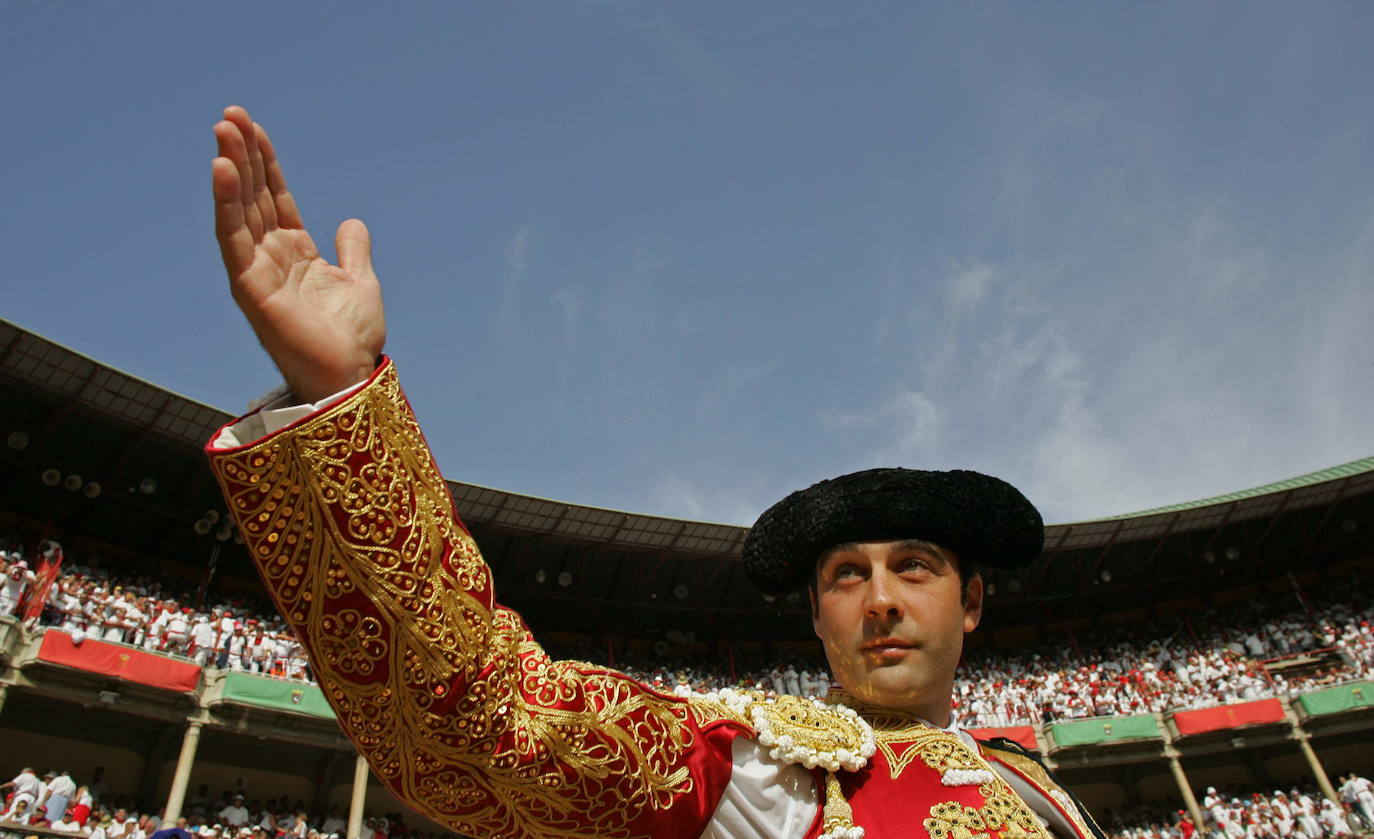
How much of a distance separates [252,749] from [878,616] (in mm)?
16829

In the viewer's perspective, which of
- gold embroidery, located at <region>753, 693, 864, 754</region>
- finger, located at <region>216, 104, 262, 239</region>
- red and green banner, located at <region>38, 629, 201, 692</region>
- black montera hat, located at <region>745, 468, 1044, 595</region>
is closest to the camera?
finger, located at <region>216, 104, 262, 239</region>

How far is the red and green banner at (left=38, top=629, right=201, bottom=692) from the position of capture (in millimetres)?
11938

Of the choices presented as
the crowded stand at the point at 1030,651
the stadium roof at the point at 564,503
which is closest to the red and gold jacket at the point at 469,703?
the crowded stand at the point at 1030,651

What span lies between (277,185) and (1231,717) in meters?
20.3

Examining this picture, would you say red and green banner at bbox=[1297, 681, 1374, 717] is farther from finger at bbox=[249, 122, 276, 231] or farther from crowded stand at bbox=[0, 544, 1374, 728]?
finger at bbox=[249, 122, 276, 231]

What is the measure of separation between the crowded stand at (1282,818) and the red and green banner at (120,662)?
15.7 metres

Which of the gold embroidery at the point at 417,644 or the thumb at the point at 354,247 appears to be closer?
the gold embroidery at the point at 417,644

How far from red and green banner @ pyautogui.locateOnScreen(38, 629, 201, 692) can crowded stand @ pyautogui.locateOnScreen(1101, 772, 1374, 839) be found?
15.7 metres

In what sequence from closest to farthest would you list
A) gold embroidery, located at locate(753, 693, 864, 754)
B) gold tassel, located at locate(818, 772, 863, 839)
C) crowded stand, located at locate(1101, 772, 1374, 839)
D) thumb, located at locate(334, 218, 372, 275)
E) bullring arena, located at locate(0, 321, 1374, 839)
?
thumb, located at locate(334, 218, 372, 275) < gold tassel, located at locate(818, 772, 863, 839) < gold embroidery, located at locate(753, 693, 864, 754) < bullring arena, located at locate(0, 321, 1374, 839) < crowded stand, located at locate(1101, 772, 1374, 839)

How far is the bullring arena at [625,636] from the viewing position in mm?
13469

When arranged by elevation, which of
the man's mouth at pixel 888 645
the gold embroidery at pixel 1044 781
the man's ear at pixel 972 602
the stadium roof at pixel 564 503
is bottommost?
the gold embroidery at pixel 1044 781

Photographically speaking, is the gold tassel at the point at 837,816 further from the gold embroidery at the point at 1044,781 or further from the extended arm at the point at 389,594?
the gold embroidery at the point at 1044,781

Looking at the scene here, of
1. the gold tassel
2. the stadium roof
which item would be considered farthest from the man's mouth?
the stadium roof

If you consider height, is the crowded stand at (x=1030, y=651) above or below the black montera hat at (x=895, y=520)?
above
